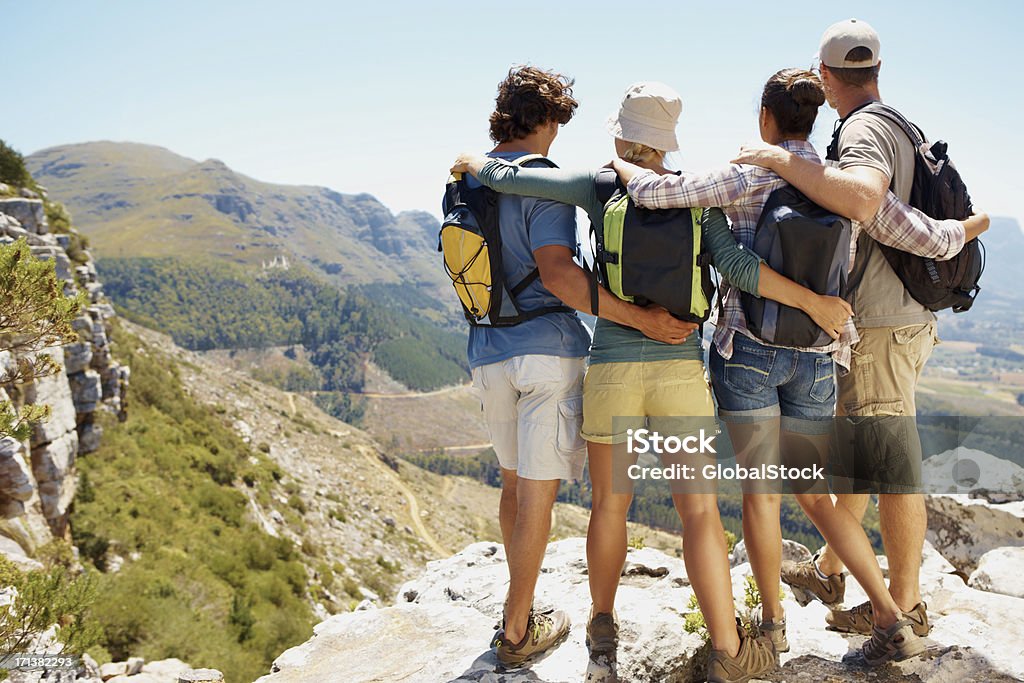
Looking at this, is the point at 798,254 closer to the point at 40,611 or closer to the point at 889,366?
the point at 889,366

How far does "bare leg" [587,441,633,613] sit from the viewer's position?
357 cm

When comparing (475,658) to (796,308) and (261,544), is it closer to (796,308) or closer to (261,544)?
(796,308)

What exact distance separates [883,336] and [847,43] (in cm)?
165

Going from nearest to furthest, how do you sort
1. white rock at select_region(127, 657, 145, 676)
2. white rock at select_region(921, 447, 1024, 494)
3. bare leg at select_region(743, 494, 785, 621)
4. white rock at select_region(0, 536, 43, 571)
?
1. bare leg at select_region(743, 494, 785, 621)
2. white rock at select_region(921, 447, 1024, 494)
3. white rock at select_region(127, 657, 145, 676)
4. white rock at select_region(0, 536, 43, 571)

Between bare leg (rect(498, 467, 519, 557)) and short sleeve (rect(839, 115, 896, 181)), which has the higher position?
short sleeve (rect(839, 115, 896, 181))

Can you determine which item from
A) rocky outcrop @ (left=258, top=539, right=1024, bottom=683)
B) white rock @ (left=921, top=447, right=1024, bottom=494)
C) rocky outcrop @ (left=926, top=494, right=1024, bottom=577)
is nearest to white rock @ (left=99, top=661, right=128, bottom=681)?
rocky outcrop @ (left=258, top=539, right=1024, bottom=683)

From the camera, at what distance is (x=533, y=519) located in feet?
12.1

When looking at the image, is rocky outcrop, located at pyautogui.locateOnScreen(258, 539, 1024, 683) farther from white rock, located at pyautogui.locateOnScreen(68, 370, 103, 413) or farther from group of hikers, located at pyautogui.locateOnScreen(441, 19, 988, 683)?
white rock, located at pyautogui.locateOnScreen(68, 370, 103, 413)

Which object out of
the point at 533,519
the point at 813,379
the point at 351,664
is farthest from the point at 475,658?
the point at 813,379

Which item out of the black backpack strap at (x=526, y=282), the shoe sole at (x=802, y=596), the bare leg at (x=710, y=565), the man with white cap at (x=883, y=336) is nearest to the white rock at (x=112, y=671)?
the black backpack strap at (x=526, y=282)

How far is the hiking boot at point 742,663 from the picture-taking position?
341cm

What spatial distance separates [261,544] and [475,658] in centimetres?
1850

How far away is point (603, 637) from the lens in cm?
387

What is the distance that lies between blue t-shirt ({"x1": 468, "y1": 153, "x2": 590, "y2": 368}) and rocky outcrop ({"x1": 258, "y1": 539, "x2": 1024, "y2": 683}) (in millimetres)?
1917
